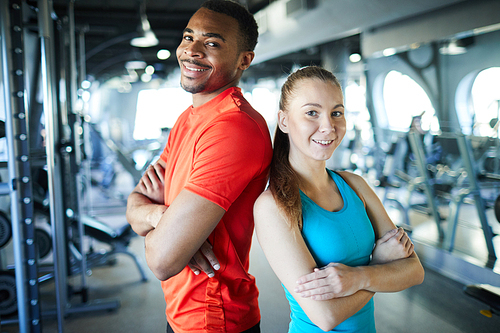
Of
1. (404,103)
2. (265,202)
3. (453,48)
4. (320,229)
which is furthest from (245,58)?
(404,103)

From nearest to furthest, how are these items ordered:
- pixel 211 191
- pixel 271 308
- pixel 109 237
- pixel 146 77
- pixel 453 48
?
pixel 211 191 → pixel 271 308 → pixel 109 237 → pixel 453 48 → pixel 146 77

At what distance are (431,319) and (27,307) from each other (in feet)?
9.26

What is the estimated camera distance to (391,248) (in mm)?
1113

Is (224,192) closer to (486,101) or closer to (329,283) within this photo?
(329,283)

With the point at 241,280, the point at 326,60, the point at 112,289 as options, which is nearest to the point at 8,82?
the point at 241,280

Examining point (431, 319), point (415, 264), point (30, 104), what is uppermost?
point (30, 104)

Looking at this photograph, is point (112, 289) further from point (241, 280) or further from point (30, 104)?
point (241, 280)

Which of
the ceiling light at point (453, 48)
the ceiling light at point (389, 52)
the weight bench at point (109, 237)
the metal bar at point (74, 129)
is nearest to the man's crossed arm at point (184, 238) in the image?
the metal bar at point (74, 129)

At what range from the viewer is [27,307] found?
5.78 ft

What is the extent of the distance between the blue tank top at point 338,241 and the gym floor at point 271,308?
70.3 inches

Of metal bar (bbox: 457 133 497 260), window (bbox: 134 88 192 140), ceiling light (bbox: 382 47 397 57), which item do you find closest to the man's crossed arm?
metal bar (bbox: 457 133 497 260)

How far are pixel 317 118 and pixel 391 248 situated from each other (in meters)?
0.48

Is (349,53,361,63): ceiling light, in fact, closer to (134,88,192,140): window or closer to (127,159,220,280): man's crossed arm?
(127,159,220,280): man's crossed arm

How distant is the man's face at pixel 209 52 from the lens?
106 cm
